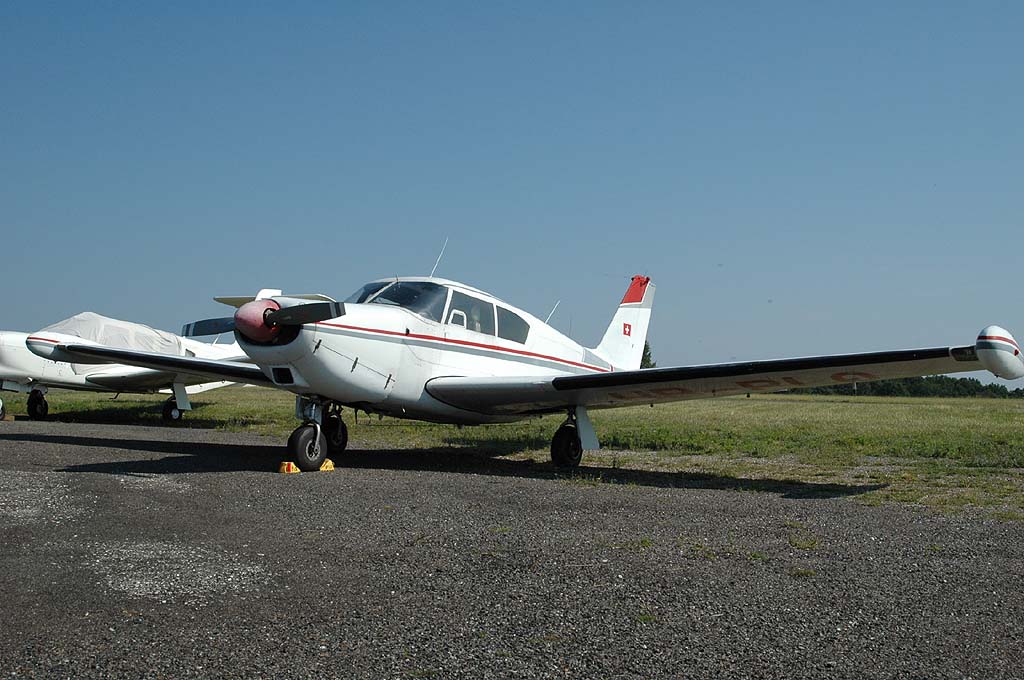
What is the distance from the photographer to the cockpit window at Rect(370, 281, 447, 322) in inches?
426

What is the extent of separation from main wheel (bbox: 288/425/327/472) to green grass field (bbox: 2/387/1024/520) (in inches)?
120

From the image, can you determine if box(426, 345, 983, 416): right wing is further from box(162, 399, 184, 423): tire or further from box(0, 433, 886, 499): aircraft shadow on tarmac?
box(162, 399, 184, 423): tire

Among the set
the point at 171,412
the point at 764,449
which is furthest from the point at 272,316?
the point at 171,412

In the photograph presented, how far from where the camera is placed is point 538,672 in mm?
3092

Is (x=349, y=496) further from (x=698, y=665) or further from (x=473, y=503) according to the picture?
(x=698, y=665)

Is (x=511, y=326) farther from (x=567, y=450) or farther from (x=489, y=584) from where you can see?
(x=489, y=584)

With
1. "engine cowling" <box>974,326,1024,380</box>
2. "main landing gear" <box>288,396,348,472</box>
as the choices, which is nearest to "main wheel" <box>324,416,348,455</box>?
"main landing gear" <box>288,396,348,472</box>

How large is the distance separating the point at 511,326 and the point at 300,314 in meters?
4.26

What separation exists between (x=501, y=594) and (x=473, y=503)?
3.13 meters

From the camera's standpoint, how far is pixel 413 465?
1107 centimetres

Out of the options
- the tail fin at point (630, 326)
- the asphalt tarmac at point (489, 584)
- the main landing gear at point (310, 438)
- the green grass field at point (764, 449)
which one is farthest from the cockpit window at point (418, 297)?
the tail fin at point (630, 326)

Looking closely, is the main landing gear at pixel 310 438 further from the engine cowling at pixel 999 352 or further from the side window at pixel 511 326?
the engine cowling at pixel 999 352

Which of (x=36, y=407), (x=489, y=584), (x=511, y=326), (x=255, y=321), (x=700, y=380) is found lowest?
(x=489, y=584)

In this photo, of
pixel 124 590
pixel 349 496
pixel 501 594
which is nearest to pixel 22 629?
pixel 124 590
